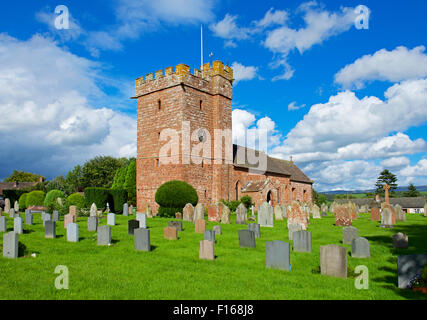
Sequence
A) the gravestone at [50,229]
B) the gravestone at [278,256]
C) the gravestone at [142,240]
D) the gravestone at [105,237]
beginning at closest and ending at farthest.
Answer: the gravestone at [278,256]
the gravestone at [142,240]
the gravestone at [105,237]
the gravestone at [50,229]

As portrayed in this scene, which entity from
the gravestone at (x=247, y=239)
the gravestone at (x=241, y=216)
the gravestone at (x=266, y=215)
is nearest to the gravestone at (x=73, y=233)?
the gravestone at (x=247, y=239)

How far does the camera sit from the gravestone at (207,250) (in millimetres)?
9570

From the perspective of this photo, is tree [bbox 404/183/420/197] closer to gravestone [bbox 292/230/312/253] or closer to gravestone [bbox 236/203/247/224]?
gravestone [bbox 236/203/247/224]

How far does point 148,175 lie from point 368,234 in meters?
19.0

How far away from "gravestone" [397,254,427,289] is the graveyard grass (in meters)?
0.23

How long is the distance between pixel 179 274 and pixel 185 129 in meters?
19.6

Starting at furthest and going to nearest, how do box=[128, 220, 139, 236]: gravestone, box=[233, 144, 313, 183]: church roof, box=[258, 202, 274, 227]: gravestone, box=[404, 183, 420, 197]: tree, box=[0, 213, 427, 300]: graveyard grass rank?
box=[404, 183, 420, 197]: tree → box=[233, 144, 313, 183]: church roof → box=[258, 202, 274, 227]: gravestone → box=[128, 220, 139, 236]: gravestone → box=[0, 213, 427, 300]: graveyard grass

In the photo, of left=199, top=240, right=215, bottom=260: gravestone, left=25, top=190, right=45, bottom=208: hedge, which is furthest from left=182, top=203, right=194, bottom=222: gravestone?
left=25, top=190, right=45, bottom=208: hedge

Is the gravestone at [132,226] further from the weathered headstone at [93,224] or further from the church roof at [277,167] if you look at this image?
the church roof at [277,167]

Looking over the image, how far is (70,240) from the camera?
40.9ft

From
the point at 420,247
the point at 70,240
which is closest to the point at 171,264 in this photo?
the point at 70,240

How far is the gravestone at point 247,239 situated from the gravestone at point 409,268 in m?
5.38

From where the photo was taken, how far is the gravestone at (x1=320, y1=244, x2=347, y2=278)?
780cm
